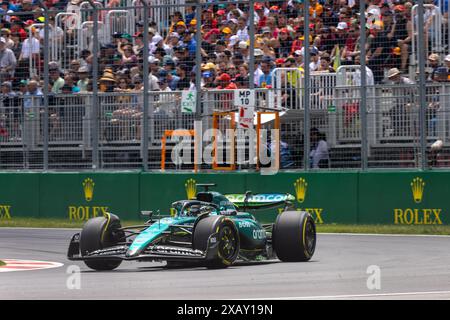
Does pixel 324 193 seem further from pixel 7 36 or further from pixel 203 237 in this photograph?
pixel 203 237

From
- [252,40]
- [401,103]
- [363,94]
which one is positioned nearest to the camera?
[401,103]

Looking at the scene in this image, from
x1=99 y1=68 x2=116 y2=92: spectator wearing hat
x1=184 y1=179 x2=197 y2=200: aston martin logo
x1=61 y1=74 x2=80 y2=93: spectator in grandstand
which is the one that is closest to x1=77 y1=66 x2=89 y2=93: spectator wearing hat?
x1=61 y1=74 x2=80 y2=93: spectator in grandstand

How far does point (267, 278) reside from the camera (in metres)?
12.7

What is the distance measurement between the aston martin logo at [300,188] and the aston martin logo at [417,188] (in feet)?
7.16

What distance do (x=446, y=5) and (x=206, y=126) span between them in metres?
5.45

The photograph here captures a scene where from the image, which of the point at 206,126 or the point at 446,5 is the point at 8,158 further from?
the point at 446,5

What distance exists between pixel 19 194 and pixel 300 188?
661 centimetres

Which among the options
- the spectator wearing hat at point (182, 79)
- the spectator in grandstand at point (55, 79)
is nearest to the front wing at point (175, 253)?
the spectator wearing hat at point (182, 79)

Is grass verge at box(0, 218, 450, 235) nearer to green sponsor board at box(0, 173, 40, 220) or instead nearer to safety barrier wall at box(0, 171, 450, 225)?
safety barrier wall at box(0, 171, 450, 225)

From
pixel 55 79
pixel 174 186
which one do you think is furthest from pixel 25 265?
pixel 55 79

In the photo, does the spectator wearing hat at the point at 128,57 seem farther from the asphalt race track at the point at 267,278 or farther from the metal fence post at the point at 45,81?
the asphalt race track at the point at 267,278

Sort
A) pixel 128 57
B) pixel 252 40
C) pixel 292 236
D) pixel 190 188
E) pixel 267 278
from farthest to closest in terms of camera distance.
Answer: pixel 128 57 < pixel 190 188 < pixel 252 40 < pixel 292 236 < pixel 267 278

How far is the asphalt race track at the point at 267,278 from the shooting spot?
428 inches

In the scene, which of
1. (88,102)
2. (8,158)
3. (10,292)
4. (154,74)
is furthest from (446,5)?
(10,292)
